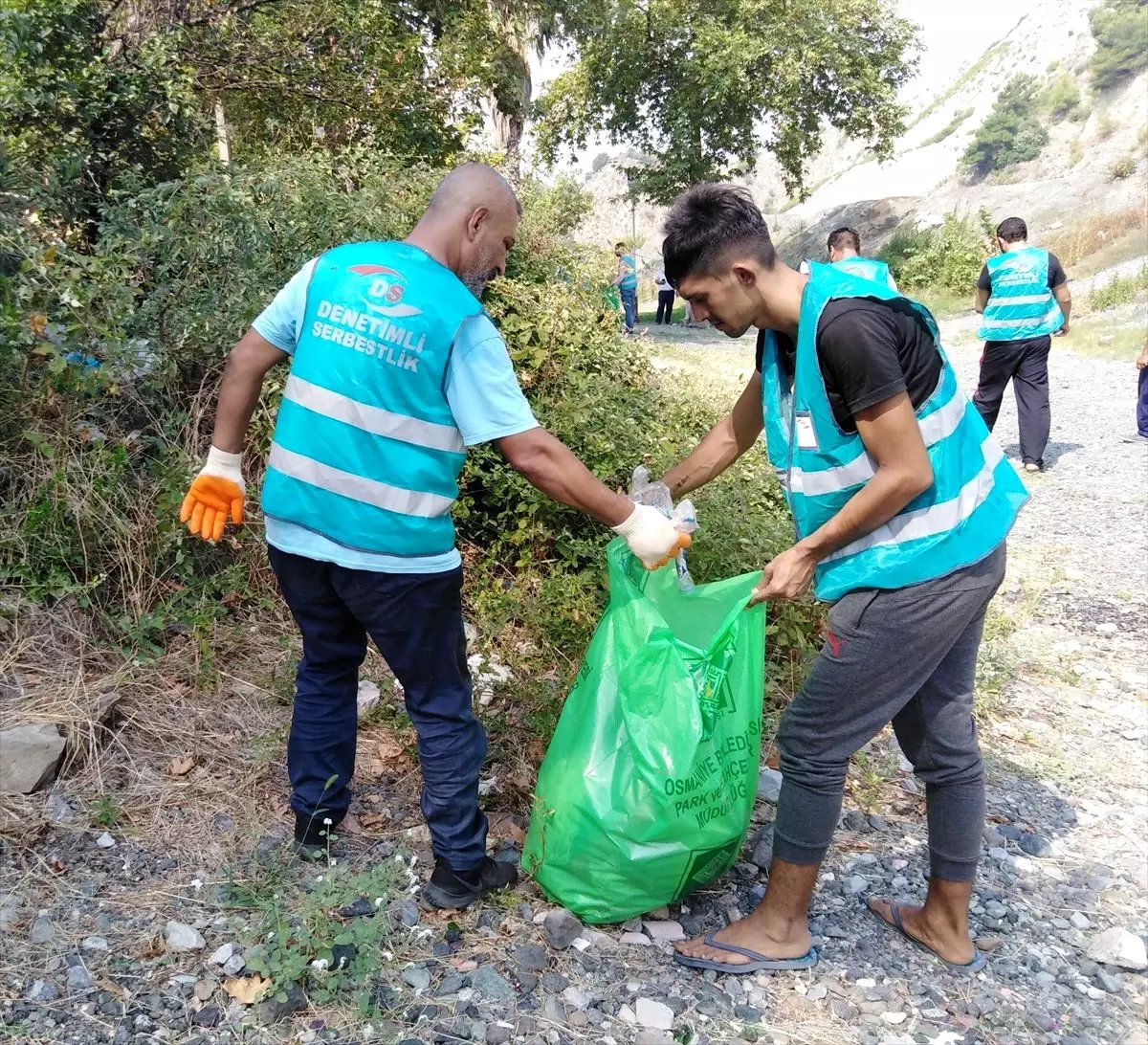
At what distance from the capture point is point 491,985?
208cm

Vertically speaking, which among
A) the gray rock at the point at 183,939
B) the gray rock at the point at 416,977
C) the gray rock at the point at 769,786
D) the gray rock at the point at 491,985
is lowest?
the gray rock at the point at 183,939

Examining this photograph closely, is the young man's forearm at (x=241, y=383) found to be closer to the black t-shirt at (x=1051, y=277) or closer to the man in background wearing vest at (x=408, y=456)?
the man in background wearing vest at (x=408, y=456)

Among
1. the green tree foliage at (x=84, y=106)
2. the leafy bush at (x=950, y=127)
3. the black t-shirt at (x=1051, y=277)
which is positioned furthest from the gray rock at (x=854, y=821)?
the leafy bush at (x=950, y=127)

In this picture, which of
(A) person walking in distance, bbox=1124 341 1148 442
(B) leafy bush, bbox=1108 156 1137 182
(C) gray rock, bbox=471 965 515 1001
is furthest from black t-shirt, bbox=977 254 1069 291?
(B) leafy bush, bbox=1108 156 1137 182

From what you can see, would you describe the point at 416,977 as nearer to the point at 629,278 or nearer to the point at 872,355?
the point at 872,355

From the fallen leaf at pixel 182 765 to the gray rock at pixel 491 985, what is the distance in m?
1.22

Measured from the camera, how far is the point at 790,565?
2014 mm

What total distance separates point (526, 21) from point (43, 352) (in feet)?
28.4

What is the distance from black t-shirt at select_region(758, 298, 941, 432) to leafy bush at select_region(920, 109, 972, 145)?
245 ft

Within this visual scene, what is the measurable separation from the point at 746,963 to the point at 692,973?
0.43ft

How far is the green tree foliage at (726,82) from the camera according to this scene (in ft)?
62.1

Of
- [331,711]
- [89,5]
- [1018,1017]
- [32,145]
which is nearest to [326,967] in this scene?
[331,711]

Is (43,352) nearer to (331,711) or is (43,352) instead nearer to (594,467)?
(331,711)

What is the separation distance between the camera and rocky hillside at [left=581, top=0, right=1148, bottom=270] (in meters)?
26.8
